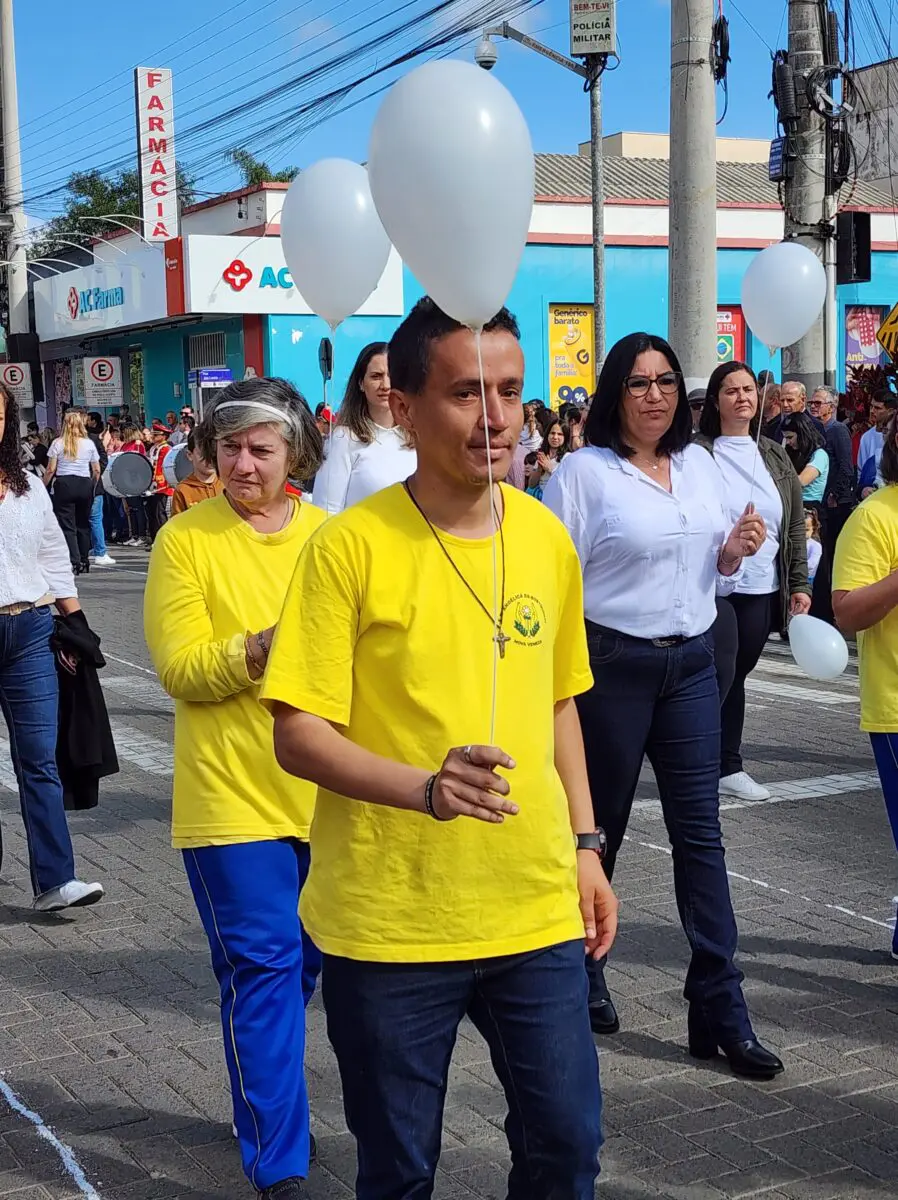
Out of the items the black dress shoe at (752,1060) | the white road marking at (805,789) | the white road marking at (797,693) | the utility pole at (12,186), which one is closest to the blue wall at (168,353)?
the utility pole at (12,186)

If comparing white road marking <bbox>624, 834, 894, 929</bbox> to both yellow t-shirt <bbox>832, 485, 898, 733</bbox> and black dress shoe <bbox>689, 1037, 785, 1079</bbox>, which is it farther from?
black dress shoe <bbox>689, 1037, 785, 1079</bbox>

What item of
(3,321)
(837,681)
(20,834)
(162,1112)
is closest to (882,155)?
(3,321)

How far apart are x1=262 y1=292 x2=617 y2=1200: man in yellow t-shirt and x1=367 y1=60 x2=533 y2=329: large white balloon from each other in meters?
0.21

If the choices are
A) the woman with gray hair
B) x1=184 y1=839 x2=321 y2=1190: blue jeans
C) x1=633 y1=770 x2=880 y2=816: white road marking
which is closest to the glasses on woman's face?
the woman with gray hair

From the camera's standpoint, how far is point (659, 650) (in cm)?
429

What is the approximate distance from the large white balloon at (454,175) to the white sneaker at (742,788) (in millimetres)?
5154

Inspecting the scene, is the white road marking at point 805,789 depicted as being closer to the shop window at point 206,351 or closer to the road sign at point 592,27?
the road sign at point 592,27

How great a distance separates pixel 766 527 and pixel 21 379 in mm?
25401

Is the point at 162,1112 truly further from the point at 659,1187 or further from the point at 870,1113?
the point at 870,1113

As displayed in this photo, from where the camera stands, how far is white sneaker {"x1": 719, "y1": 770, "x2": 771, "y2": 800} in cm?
754

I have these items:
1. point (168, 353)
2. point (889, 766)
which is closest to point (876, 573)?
point (889, 766)

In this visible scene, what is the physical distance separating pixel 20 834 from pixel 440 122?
5.39 meters

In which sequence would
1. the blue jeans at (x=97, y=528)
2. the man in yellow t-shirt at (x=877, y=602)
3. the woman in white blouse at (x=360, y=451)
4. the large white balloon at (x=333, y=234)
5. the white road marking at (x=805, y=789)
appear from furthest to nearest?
the blue jeans at (x=97, y=528), the white road marking at (x=805, y=789), the large white balloon at (x=333, y=234), the woman in white blouse at (x=360, y=451), the man in yellow t-shirt at (x=877, y=602)

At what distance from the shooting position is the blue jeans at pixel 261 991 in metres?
3.36
